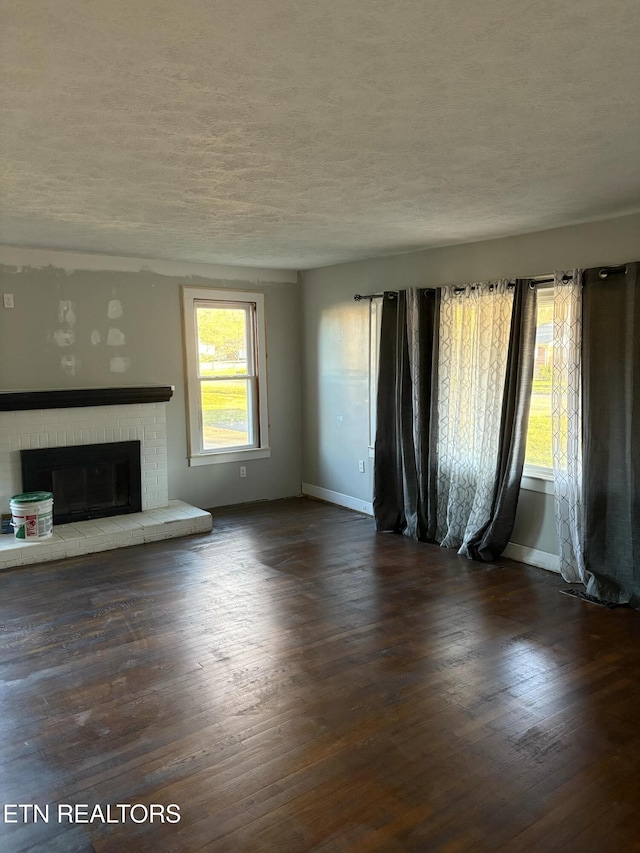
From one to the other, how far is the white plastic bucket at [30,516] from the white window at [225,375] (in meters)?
1.58

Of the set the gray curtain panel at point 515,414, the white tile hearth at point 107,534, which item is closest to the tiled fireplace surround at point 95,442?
the white tile hearth at point 107,534

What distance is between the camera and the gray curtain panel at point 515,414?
4.25 meters

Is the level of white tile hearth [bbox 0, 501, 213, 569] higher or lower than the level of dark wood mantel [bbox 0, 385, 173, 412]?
lower

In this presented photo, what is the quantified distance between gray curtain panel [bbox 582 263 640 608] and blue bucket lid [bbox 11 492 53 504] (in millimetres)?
3986

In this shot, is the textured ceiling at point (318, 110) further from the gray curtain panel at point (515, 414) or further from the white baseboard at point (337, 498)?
the white baseboard at point (337, 498)

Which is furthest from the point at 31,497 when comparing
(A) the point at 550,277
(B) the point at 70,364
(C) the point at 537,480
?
(A) the point at 550,277

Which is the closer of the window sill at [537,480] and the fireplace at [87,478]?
the window sill at [537,480]

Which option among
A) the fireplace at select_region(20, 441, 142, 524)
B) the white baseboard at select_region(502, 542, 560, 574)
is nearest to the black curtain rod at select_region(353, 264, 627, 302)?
the white baseboard at select_region(502, 542, 560, 574)

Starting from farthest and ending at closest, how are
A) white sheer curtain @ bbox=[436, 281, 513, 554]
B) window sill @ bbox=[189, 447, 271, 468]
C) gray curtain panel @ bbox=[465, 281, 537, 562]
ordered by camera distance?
1. window sill @ bbox=[189, 447, 271, 468]
2. white sheer curtain @ bbox=[436, 281, 513, 554]
3. gray curtain panel @ bbox=[465, 281, 537, 562]

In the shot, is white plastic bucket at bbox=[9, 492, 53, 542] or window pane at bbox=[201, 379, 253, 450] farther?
window pane at bbox=[201, 379, 253, 450]

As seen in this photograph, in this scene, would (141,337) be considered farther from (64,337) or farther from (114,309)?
(64,337)

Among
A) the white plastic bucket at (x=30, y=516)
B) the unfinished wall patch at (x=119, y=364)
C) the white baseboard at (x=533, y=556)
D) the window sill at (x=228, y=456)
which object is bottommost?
the white baseboard at (x=533, y=556)

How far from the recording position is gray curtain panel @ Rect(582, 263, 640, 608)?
3662 mm

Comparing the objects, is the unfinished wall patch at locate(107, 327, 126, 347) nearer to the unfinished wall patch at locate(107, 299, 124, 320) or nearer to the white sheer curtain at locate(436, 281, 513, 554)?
the unfinished wall patch at locate(107, 299, 124, 320)
